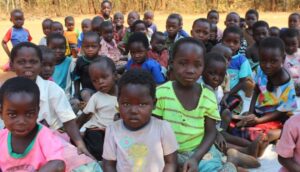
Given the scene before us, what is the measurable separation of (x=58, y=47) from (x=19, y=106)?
2.45m

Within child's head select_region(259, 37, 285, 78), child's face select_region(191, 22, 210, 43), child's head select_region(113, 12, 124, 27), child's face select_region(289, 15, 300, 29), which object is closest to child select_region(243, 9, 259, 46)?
child's face select_region(289, 15, 300, 29)

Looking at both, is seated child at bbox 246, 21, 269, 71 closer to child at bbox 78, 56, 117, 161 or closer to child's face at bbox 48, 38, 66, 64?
child's face at bbox 48, 38, 66, 64

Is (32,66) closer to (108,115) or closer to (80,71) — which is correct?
(108,115)

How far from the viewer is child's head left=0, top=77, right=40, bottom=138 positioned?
1993 mm

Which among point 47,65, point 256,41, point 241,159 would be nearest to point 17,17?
point 47,65

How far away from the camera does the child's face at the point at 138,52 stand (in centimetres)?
430

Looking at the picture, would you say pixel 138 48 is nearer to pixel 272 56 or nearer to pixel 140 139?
pixel 272 56

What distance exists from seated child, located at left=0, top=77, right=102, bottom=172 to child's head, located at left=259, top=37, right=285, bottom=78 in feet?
6.21

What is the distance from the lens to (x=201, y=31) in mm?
4926

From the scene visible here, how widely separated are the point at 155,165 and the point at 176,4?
54.4ft

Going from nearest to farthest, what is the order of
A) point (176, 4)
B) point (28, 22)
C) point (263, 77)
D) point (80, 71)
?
point (263, 77), point (80, 71), point (28, 22), point (176, 4)

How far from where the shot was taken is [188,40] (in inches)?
101

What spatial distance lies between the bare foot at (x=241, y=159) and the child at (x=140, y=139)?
0.81 m

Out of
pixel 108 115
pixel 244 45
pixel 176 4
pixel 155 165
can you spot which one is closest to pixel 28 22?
pixel 176 4
